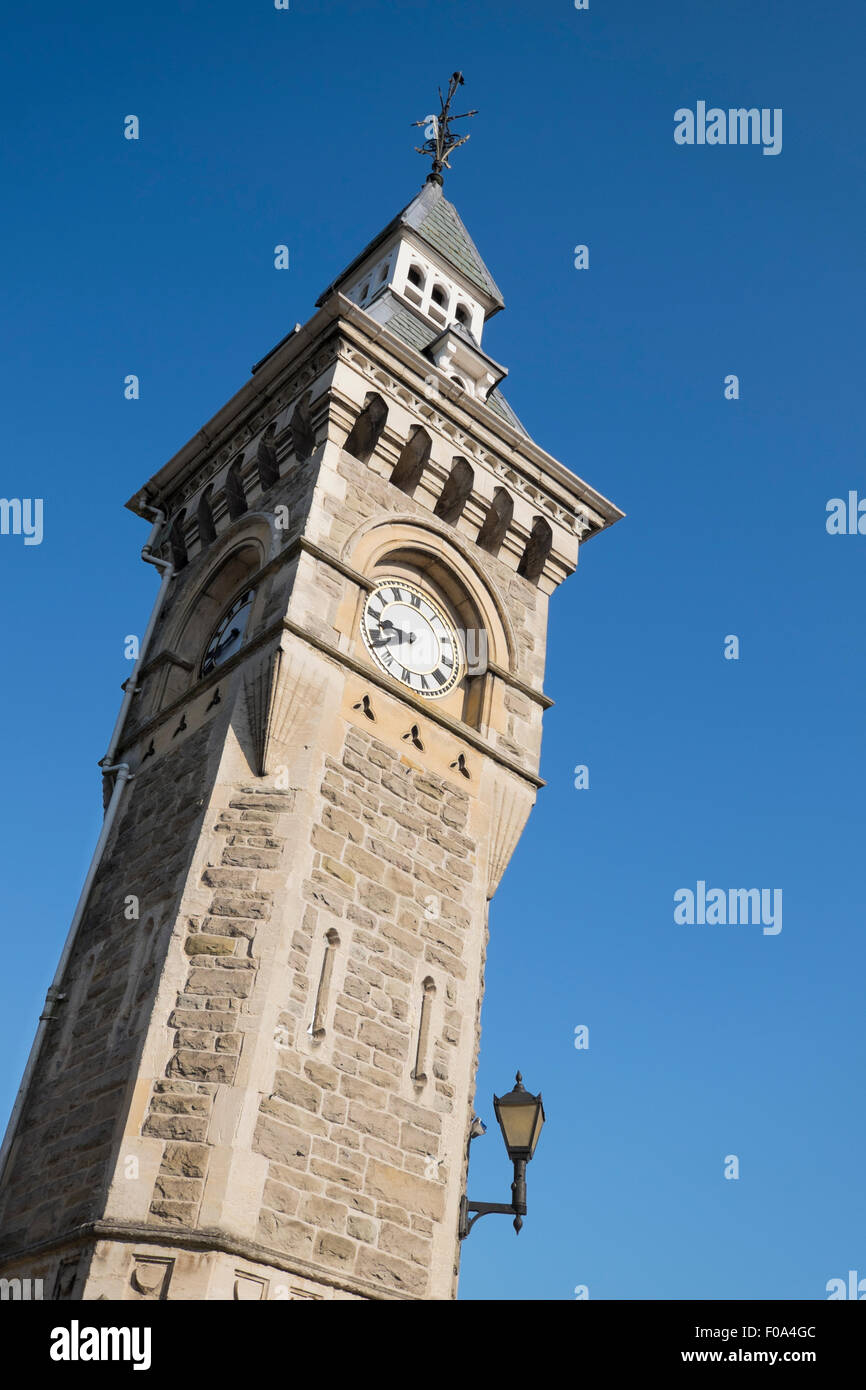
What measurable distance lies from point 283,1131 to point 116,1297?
1660mm

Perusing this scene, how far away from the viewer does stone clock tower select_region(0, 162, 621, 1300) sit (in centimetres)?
975

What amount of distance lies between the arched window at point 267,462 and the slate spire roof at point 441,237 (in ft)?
25.2

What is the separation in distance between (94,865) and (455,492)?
595cm

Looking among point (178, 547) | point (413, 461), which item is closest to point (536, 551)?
point (413, 461)

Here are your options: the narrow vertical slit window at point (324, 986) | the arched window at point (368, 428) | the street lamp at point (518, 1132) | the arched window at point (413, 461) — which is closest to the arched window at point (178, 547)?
the arched window at point (368, 428)

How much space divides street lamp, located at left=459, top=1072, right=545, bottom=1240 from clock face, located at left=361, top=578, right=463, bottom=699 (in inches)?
188

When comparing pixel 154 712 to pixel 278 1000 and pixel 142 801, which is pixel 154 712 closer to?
pixel 142 801

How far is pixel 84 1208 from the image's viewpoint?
32.0ft

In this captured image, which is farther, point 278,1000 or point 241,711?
point 241,711

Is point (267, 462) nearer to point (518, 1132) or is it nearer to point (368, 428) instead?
point (368, 428)

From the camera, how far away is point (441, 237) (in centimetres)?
2167

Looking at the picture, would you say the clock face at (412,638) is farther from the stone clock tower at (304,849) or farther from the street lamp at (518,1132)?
the street lamp at (518,1132)
